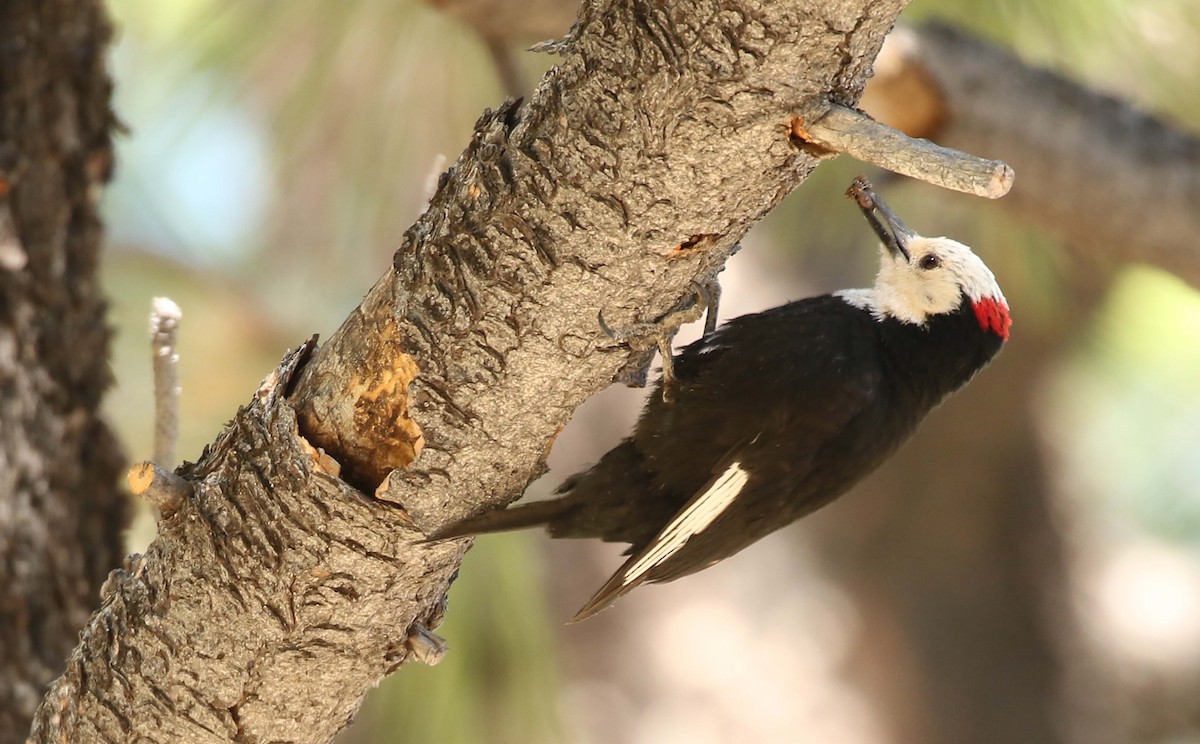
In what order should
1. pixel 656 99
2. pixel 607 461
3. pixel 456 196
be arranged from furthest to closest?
pixel 607 461 → pixel 456 196 → pixel 656 99

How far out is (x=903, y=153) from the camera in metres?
1.11

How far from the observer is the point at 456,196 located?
1.34 metres

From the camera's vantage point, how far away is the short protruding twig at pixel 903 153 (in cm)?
105

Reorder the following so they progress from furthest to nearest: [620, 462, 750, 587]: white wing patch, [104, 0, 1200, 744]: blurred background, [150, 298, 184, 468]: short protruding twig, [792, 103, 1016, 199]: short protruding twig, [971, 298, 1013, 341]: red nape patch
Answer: [104, 0, 1200, 744]: blurred background < [971, 298, 1013, 341]: red nape patch < [620, 462, 750, 587]: white wing patch < [150, 298, 184, 468]: short protruding twig < [792, 103, 1016, 199]: short protruding twig

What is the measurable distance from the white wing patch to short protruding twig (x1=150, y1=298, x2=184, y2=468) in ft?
2.63

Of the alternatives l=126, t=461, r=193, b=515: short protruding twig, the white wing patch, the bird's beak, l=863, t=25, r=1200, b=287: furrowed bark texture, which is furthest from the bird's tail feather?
l=863, t=25, r=1200, b=287: furrowed bark texture

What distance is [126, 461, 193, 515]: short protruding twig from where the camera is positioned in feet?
4.70

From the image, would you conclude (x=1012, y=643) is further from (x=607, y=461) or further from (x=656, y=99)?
(x=656, y=99)

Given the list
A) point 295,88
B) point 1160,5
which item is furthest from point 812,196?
point 295,88

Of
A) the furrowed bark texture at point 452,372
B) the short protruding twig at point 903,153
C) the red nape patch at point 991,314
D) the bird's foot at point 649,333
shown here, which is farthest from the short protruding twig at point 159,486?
the red nape patch at point 991,314

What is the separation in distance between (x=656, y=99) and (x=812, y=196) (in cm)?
214

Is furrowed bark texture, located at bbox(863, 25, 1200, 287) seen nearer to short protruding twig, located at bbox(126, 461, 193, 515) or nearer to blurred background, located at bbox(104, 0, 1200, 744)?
blurred background, located at bbox(104, 0, 1200, 744)

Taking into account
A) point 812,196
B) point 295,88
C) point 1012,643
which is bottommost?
point 1012,643

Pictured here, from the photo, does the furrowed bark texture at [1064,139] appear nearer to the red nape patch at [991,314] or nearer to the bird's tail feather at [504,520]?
the red nape patch at [991,314]
